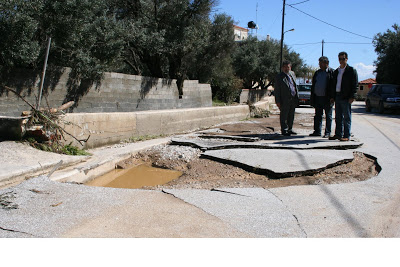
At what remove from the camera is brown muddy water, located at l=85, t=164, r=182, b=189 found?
18.4 feet

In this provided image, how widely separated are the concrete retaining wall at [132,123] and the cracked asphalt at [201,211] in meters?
2.57

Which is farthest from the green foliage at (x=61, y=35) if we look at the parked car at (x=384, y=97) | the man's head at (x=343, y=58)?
the parked car at (x=384, y=97)

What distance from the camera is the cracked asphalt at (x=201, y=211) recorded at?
336 cm

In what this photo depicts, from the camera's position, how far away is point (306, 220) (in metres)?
3.67

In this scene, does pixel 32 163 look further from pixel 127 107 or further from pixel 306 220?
pixel 127 107

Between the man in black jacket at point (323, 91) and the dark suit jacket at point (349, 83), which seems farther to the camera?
the man in black jacket at point (323, 91)

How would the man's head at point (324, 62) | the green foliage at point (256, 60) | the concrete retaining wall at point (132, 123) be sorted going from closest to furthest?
the concrete retaining wall at point (132, 123) → the man's head at point (324, 62) → the green foliage at point (256, 60)

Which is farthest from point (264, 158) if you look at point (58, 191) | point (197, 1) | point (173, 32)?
point (197, 1)

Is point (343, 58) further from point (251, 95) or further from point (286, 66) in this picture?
point (251, 95)

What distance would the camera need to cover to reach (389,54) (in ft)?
90.2

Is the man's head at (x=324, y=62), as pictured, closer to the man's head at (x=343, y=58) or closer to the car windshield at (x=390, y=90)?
the man's head at (x=343, y=58)

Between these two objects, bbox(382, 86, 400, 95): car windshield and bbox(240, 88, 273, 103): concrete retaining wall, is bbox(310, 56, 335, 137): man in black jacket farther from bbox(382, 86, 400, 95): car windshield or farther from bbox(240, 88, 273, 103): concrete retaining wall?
bbox(240, 88, 273, 103): concrete retaining wall

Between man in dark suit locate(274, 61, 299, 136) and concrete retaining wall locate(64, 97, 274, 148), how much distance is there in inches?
122

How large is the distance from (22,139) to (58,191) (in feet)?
7.08
